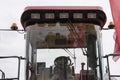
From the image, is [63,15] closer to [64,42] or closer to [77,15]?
[77,15]

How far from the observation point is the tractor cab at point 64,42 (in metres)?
4.98

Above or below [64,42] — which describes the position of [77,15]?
above

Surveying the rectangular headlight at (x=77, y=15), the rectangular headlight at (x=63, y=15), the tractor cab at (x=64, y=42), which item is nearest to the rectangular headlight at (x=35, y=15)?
the tractor cab at (x=64, y=42)

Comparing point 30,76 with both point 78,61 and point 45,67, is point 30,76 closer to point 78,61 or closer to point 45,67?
point 45,67

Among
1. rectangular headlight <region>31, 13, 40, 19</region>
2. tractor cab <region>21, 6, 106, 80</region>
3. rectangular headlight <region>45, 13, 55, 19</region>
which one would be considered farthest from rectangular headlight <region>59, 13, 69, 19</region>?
rectangular headlight <region>31, 13, 40, 19</region>

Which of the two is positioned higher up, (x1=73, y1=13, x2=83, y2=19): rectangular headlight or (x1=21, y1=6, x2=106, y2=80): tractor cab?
(x1=73, y1=13, x2=83, y2=19): rectangular headlight

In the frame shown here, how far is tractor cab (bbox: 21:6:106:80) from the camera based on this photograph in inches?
196

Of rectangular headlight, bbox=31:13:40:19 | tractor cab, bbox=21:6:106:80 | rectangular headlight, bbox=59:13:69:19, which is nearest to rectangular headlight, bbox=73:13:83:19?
tractor cab, bbox=21:6:106:80

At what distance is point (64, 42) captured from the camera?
510cm

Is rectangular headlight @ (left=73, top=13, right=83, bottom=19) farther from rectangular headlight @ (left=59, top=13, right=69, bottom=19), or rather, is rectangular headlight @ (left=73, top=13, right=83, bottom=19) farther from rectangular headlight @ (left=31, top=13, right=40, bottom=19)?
rectangular headlight @ (left=31, top=13, right=40, bottom=19)

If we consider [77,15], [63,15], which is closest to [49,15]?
[63,15]

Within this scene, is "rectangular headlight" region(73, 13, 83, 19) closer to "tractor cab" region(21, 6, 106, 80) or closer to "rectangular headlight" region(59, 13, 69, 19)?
"tractor cab" region(21, 6, 106, 80)

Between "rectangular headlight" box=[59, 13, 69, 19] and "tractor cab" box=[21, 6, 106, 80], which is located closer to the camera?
"tractor cab" box=[21, 6, 106, 80]

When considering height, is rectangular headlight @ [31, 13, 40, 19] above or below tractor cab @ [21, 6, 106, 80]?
above
